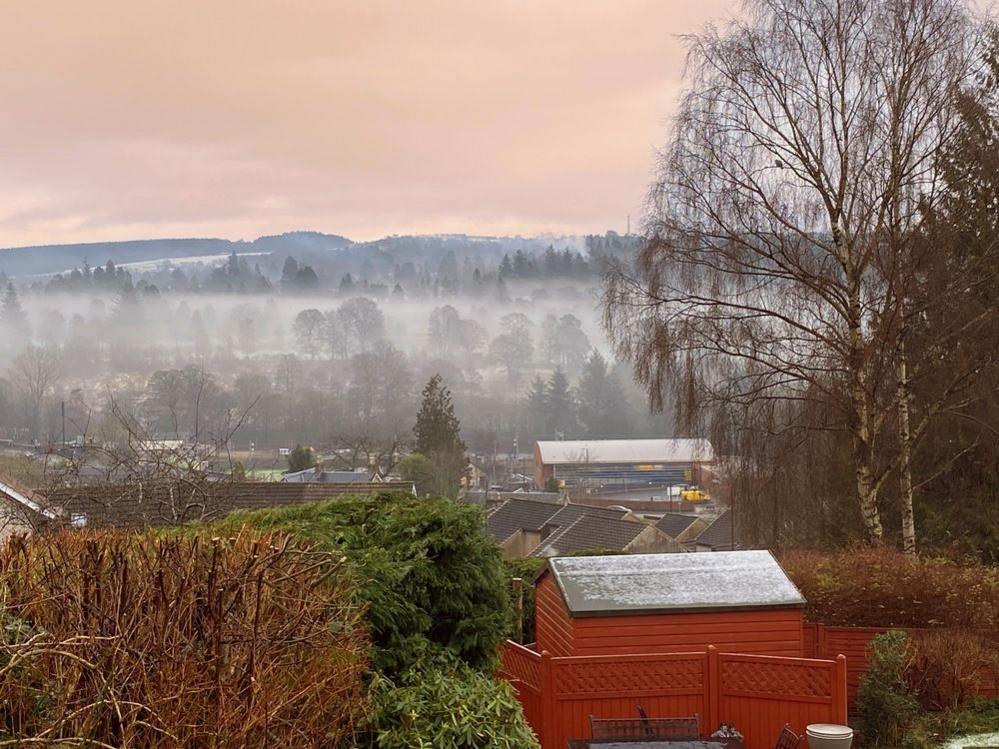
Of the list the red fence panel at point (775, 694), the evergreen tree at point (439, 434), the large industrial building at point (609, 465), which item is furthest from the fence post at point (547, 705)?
the large industrial building at point (609, 465)

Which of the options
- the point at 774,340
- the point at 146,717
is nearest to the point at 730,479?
the point at 774,340

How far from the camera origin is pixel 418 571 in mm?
8523

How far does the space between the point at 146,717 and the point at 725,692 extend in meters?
9.76

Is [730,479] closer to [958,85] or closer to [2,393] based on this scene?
[958,85]

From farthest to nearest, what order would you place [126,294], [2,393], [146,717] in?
[126,294], [2,393], [146,717]

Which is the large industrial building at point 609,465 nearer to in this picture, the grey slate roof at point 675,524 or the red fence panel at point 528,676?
the grey slate roof at point 675,524

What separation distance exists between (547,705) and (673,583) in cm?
287

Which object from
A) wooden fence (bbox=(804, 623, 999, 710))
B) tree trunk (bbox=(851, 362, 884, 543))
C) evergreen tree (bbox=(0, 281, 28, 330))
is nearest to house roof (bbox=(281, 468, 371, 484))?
tree trunk (bbox=(851, 362, 884, 543))

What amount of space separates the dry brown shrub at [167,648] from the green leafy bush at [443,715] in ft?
2.89

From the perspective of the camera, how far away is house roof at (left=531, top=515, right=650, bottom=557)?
3422 cm

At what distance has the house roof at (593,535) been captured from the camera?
34.2 meters

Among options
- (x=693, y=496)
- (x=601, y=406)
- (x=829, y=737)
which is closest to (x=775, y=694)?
(x=829, y=737)

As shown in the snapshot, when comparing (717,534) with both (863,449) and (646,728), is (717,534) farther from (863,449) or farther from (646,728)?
(646,728)

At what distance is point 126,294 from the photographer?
176 m
